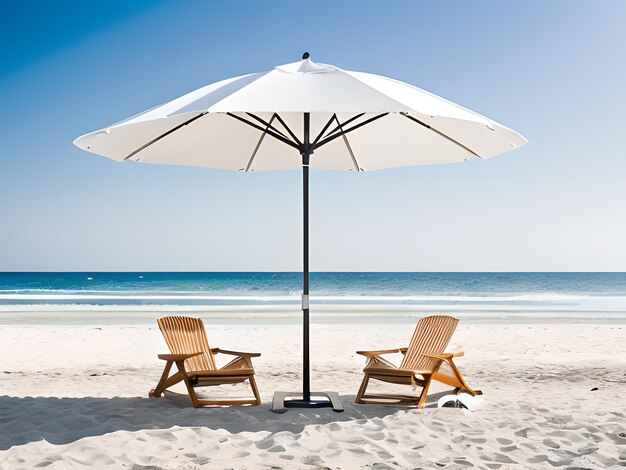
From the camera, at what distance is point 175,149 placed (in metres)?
5.48

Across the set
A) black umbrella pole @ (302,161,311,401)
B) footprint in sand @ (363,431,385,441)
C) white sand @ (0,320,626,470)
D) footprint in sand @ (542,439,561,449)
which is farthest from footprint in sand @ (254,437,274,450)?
footprint in sand @ (542,439,561,449)

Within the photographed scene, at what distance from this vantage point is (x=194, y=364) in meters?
5.15

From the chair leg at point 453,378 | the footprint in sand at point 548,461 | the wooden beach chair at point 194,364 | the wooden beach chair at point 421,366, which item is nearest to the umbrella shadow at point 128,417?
the wooden beach chair at point 194,364

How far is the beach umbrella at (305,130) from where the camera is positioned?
3799 millimetres

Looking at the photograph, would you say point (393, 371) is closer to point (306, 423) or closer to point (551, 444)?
point (306, 423)

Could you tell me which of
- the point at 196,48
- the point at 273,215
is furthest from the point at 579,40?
the point at 273,215

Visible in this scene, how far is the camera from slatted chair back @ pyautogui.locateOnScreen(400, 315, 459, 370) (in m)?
5.35

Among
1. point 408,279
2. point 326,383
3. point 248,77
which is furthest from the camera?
point 408,279

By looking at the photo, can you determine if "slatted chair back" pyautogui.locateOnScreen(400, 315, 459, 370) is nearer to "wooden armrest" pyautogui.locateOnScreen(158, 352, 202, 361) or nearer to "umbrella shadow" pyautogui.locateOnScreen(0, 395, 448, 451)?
"umbrella shadow" pyautogui.locateOnScreen(0, 395, 448, 451)

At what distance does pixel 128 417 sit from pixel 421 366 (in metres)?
2.38

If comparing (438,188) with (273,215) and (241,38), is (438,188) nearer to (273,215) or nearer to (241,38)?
(273,215)

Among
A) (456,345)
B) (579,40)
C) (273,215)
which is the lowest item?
(456,345)

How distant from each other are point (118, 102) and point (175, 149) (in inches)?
552

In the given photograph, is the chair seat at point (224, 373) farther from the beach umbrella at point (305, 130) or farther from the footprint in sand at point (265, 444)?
the footprint in sand at point (265, 444)
